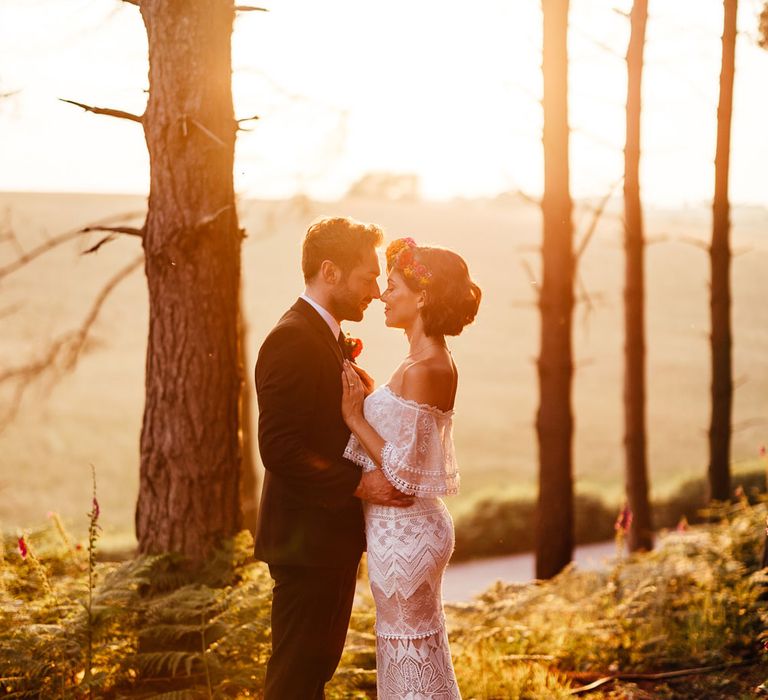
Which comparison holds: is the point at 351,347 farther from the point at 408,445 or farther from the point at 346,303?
the point at 408,445

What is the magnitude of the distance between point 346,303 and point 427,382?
576 millimetres

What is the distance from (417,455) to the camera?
160 inches

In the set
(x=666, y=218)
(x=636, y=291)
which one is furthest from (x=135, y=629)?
(x=666, y=218)

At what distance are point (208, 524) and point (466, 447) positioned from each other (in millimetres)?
18021

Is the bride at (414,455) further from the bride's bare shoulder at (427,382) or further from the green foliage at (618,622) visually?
the green foliage at (618,622)

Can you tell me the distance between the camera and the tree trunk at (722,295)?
34.9ft

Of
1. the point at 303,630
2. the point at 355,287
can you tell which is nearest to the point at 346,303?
the point at 355,287

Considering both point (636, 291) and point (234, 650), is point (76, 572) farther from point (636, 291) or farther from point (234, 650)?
point (636, 291)

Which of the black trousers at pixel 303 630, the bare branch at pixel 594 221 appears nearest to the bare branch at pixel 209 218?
the black trousers at pixel 303 630

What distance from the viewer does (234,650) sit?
4918 millimetres

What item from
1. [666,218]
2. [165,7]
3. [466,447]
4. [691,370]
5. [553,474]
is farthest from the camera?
[666,218]

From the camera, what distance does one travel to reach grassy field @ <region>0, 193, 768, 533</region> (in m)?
21.0

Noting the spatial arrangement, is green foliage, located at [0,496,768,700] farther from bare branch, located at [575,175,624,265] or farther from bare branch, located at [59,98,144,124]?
bare branch, located at [575,175,624,265]

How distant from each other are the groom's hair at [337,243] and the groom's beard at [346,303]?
97 millimetres
